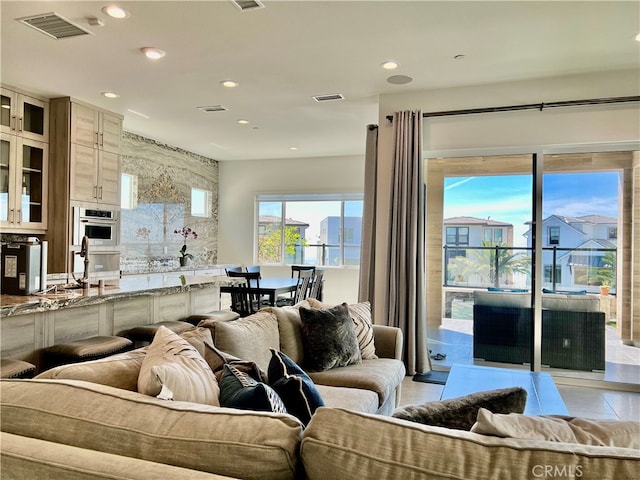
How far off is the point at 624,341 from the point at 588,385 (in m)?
0.66

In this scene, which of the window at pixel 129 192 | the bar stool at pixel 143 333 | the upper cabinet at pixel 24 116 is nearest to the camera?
the bar stool at pixel 143 333

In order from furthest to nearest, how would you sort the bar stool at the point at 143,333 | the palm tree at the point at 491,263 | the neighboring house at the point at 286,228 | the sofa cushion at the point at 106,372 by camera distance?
1. the neighboring house at the point at 286,228
2. the palm tree at the point at 491,263
3. the bar stool at the point at 143,333
4. the sofa cushion at the point at 106,372

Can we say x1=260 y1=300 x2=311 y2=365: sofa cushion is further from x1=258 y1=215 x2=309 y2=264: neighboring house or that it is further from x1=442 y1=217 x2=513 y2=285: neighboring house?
x1=258 y1=215 x2=309 y2=264: neighboring house

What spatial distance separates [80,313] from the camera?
2793 mm

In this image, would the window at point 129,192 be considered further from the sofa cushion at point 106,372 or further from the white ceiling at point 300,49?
the sofa cushion at point 106,372

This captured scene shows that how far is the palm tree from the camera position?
454 cm

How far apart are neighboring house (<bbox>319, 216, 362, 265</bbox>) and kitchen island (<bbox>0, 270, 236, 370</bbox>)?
433cm

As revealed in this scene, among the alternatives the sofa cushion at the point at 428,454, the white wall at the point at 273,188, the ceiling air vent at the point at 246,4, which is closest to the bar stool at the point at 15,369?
the sofa cushion at the point at 428,454

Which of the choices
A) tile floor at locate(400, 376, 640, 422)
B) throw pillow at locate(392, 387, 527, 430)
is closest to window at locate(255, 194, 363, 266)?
tile floor at locate(400, 376, 640, 422)

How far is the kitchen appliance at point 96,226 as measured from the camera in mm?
4914

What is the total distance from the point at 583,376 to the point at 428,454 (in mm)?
4357

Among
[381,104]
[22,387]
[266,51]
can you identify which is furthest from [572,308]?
[22,387]

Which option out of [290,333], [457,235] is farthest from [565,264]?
[290,333]

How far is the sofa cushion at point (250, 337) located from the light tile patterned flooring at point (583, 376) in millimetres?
1604
